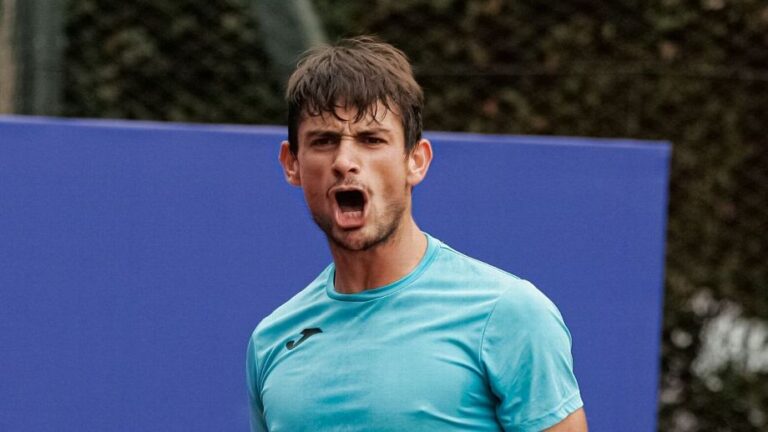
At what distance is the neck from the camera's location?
2189 mm

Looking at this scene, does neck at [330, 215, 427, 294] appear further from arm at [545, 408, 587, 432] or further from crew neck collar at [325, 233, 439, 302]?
arm at [545, 408, 587, 432]

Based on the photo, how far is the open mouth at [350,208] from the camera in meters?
2.15

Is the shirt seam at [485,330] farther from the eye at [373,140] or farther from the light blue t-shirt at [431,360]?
the eye at [373,140]

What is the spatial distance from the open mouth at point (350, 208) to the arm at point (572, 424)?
0.51 meters

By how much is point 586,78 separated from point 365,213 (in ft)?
9.77

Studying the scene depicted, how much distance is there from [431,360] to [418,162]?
45 centimetres

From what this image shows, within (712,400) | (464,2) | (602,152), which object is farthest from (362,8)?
(712,400)

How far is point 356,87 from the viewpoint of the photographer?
86.1 inches

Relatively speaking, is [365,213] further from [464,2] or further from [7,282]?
[464,2]

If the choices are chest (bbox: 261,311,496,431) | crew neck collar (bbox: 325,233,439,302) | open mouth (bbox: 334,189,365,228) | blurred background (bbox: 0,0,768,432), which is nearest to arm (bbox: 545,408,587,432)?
chest (bbox: 261,311,496,431)

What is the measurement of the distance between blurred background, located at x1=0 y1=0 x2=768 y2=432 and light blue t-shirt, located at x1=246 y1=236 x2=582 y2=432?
268 centimetres

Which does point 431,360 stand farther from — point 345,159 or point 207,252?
point 207,252

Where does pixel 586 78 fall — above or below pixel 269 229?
above

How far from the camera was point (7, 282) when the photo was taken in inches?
134
